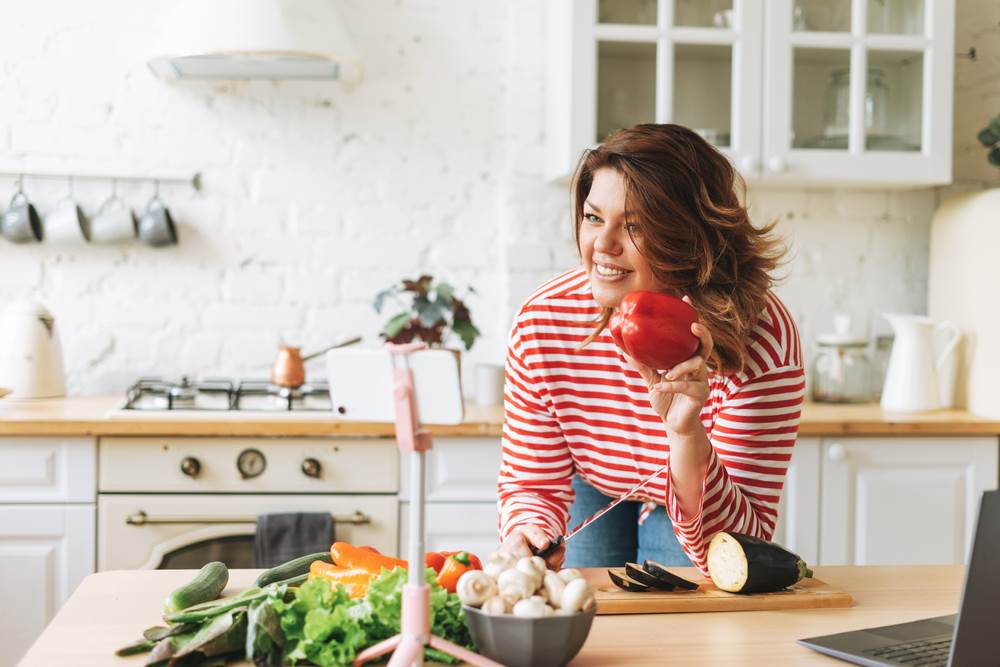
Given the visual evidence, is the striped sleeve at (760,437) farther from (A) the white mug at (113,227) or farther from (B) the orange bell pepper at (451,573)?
(A) the white mug at (113,227)

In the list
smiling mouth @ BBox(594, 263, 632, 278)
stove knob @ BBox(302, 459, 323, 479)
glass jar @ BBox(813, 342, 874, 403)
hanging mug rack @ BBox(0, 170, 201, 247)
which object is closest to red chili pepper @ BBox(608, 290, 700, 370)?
smiling mouth @ BBox(594, 263, 632, 278)

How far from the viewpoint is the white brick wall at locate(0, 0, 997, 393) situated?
3059 mm

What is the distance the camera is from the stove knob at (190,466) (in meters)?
2.53

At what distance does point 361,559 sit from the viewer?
4.21 ft

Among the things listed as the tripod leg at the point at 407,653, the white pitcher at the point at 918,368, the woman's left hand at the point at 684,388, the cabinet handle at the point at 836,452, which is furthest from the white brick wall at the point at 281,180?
the tripod leg at the point at 407,653

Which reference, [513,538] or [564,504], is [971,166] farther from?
[513,538]

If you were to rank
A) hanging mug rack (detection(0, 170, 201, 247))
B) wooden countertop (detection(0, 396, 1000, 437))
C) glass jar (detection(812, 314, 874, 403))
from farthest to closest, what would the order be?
glass jar (detection(812, 314, 874, 403))
hanging mug rack (detection(0, 170, 201, 247))
wooden countertop (detection(0, 396, 1000, 437))

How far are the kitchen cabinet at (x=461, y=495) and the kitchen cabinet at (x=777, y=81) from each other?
81cm

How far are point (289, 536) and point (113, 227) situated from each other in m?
1.08

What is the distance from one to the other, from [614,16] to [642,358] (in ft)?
5.70

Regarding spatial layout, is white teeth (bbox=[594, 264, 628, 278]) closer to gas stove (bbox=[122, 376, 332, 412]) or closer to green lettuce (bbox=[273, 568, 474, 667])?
green lettuce (bbox=[273, 568, 474, 667])

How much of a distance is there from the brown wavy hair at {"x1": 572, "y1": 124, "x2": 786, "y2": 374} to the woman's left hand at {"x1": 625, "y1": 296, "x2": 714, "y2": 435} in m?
0.15

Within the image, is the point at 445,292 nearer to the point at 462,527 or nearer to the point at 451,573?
the point at 462,527

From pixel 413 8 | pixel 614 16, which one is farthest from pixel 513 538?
pixel 413 8
